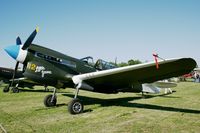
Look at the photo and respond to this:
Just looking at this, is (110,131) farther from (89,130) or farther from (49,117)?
(49,117)

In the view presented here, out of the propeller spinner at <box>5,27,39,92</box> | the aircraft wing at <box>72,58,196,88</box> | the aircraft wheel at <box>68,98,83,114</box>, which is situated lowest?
Answer: the aircraft wheel at <box>68,98,83,114</box>

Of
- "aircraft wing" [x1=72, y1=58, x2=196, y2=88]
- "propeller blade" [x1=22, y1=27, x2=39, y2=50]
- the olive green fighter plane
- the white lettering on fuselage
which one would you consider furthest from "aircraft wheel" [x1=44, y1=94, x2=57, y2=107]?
"propeller blade" [x1=22, y1=27, x2=39, y2=50]

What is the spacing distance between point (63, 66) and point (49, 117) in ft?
8.68

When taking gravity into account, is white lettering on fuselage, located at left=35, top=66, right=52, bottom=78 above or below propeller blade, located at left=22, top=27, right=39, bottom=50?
below

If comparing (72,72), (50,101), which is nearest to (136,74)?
(72,72)

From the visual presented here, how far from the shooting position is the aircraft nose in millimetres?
9284

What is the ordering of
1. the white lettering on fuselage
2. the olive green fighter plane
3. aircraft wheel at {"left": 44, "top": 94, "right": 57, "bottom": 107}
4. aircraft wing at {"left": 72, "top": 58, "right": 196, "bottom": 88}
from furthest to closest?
1. aircraft wheel at {"left": 44, "top": 94, "right": 57, "bottom": 107}
2. the white lettering on fuselage
3. the olive green fighter plane
4. aircraft wing at {"left": 72, "top": 58, "right": 196, "bottom": 88}

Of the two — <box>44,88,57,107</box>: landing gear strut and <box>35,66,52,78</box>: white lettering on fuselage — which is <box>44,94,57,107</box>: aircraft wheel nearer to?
<box>44,88,57,107</box>: landing gear strut

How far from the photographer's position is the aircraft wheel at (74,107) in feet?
27.7

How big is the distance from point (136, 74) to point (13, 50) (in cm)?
547

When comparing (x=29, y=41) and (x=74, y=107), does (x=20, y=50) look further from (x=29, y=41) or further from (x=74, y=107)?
(x=74, y=107)

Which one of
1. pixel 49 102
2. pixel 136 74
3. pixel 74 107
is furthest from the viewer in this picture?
pixel 49 102

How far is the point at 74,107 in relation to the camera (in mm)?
8562

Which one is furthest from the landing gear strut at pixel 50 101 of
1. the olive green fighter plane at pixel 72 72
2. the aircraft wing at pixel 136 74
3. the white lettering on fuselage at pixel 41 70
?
the aircraft wing at pixel 136 74
